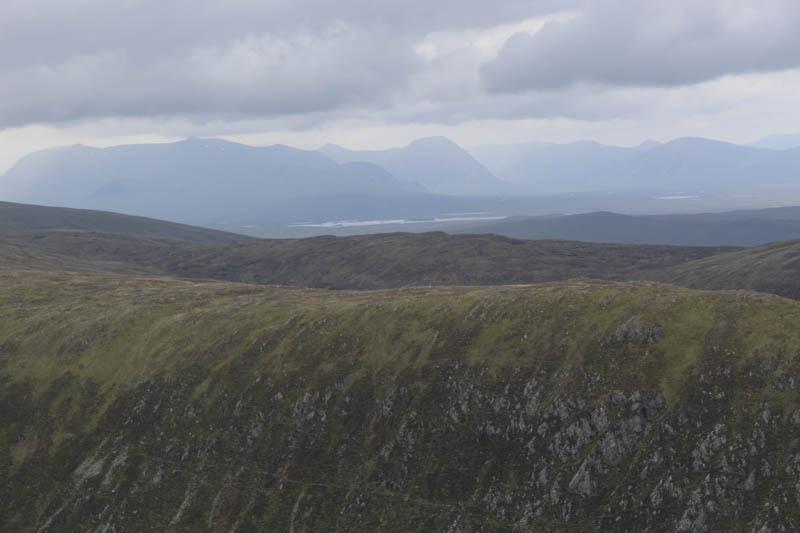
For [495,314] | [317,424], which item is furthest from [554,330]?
[317,424]

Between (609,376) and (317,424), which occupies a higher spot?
(609,376)

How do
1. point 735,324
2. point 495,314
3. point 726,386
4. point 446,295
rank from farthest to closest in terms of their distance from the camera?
point 446,295
point 495,314
point 735,324
point 726,386

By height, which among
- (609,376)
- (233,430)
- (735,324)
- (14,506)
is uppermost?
(735,324)

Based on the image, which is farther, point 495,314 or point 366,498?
point 495,314

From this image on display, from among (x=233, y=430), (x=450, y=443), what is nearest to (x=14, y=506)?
(x=233, y=430)

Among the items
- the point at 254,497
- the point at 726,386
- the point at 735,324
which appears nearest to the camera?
the point at 726,386

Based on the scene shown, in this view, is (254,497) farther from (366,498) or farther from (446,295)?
(446,295)
